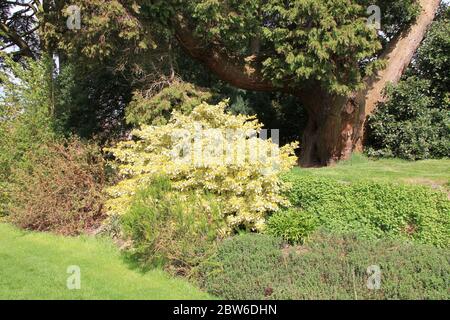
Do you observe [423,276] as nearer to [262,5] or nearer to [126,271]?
[126,271]

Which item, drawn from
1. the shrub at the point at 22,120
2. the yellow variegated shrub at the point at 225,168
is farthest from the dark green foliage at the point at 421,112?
the shrub at the point at 22,120

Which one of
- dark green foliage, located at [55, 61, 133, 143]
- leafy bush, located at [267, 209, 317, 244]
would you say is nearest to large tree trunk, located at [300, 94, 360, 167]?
dark green foliage, located at [55, 61, 133, 143]

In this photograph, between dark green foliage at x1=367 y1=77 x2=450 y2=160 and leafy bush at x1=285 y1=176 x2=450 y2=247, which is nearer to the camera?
leafy bush at x1=285 y1=176 x2=450 y2=247

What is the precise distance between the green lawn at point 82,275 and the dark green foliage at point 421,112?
27.2 feet

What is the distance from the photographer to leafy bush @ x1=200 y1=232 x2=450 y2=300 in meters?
5.20

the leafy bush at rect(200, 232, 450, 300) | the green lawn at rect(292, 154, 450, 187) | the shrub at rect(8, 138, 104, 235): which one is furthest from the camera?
the shrub at rect(8, 138, 104, 235)

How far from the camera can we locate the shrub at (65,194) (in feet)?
30.7

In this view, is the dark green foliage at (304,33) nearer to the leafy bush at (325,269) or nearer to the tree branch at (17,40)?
the leafy bush at (325,269)

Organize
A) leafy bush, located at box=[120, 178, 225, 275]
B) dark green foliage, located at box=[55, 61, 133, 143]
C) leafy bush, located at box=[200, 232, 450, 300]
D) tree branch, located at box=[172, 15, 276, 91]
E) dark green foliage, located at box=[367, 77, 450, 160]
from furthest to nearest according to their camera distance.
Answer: dark green foliage, located at box=[55, 61, 133, 143]
dark green foliage, located at box=[367, 77, 450, 160]
tree branch, located at box=[172, 15, 276, 91]
leafy bush, located at box=[120, 178, 225, 275]
leafy bush, located at box=[200, 232, 450, 300]

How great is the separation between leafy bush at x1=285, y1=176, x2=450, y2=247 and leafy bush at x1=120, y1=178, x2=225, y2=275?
4.01 feet

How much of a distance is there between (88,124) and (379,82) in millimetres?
8823

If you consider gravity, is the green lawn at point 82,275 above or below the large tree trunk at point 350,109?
below

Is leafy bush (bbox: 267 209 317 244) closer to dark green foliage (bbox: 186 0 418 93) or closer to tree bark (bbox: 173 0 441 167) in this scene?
dark green foliage (bbox: 186 0 418 93)

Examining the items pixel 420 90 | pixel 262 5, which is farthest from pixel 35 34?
pixel 420 90
